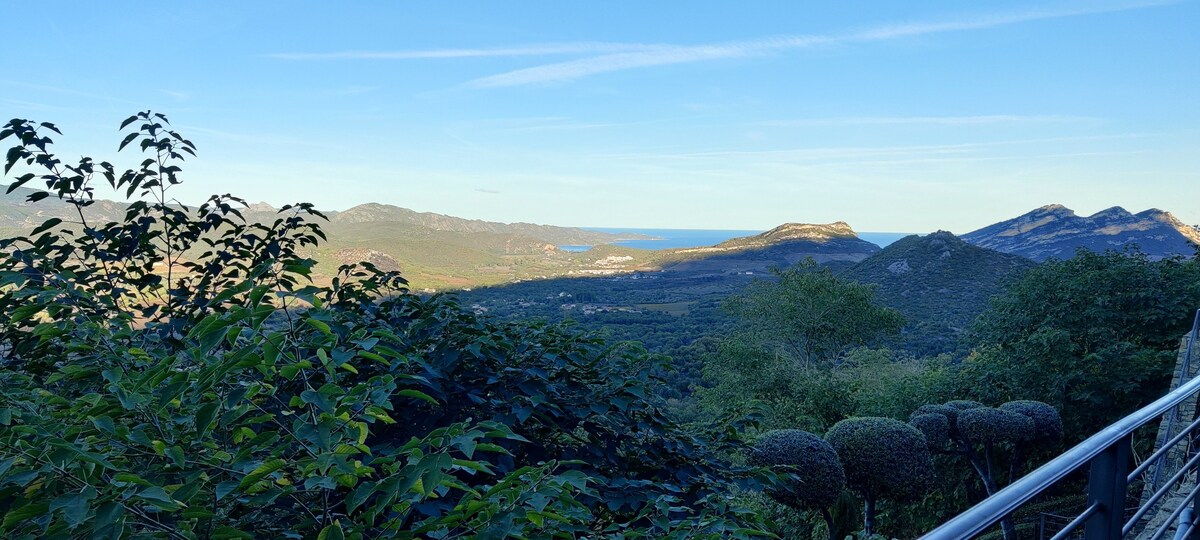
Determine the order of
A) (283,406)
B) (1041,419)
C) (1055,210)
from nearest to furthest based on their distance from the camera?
(283,406) → (1041,419) → (1055,210)

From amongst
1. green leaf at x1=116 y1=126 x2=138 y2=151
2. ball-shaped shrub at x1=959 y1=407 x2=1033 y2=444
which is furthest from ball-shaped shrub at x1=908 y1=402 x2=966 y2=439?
green leaf at x1=116 y1=126 x2=138 y2=151

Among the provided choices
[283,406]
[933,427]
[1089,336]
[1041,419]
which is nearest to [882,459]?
[933,427]

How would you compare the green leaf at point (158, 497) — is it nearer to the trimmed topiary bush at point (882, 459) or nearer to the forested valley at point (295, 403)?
the forested valley at point (295, 403)

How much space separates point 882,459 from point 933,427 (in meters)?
2.18

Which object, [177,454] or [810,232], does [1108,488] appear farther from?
[810,232]

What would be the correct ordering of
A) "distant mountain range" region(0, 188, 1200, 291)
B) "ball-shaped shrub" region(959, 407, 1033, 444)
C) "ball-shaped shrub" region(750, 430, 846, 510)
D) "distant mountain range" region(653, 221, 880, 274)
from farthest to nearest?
1. "distant mountain range" region(653, 221, 880, 274)
2. "distant mountain range" region(0, 188, 1200, 291)
3. "ball-shaped shrub" region(959, 407, 1033, 444)
4. "ball-shaped shrub" region(750, 430, 846, 510)

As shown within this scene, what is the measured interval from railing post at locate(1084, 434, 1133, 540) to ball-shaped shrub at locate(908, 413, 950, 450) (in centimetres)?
1083

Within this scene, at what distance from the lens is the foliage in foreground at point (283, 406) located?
148 centimetres

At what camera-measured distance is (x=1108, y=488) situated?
1.51 m

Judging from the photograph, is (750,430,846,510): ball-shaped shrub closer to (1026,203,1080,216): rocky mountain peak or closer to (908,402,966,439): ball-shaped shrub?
(908,402,966,439): ball-shaped shrub

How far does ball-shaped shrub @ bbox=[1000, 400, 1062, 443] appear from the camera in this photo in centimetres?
1166

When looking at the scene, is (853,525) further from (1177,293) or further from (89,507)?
(89,507)

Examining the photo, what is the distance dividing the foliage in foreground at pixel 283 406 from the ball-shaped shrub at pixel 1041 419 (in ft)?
35.3

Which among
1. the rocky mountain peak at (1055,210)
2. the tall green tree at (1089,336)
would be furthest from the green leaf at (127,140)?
the rocky mountain peak at (1055,210)
